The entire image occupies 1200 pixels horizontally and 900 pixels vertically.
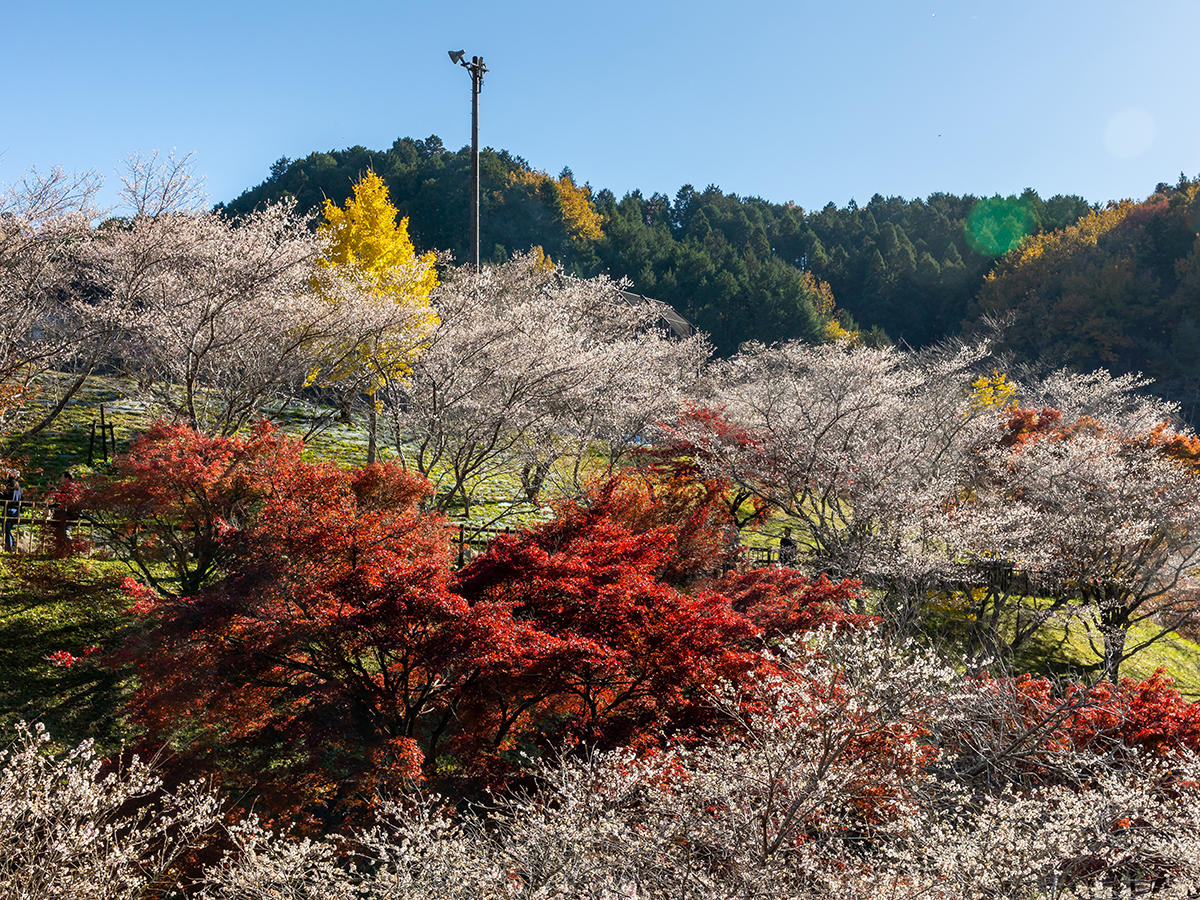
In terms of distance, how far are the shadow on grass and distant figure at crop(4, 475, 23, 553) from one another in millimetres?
310

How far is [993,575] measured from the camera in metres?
11.6

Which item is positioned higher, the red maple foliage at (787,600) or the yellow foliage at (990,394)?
the yellow foliage at (990,394)

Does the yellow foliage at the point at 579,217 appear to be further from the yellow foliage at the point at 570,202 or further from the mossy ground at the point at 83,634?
the mossy ground at the point at 83,634

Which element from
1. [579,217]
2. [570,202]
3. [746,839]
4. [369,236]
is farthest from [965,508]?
[570,202]

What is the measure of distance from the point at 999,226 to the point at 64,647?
61481 millimetres

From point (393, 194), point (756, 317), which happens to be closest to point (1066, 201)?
point (756, 317)

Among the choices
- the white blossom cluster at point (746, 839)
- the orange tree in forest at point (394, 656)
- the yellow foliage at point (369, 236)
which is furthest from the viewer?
the yellow foliage at point (369, 236)

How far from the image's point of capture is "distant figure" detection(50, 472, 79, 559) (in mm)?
7872

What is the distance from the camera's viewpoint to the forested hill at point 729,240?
4384cm

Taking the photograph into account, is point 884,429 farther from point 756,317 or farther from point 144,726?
point 756,317

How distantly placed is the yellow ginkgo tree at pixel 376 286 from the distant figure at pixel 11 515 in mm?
4698

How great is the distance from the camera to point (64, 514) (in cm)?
900

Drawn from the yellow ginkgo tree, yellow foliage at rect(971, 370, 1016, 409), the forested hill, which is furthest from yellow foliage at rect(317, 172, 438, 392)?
the forested hill

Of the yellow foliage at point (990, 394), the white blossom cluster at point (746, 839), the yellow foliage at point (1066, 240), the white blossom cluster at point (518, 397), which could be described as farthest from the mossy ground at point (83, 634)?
the yellow foliage at point (1066, 240)
